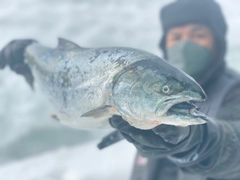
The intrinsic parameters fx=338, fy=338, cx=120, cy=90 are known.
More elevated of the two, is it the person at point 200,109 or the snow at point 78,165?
the person at point 200,109

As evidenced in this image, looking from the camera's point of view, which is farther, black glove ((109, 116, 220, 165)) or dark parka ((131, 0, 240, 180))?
dark parka ((131, 0, 240, 180))

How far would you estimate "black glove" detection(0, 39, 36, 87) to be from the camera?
2531mm

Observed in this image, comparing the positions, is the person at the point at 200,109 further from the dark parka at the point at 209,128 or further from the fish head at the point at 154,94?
the fish head at the point at 154,94

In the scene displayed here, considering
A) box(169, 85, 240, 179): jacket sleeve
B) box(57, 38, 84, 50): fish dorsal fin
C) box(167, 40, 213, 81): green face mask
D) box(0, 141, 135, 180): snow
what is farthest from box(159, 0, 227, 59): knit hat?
box(0, 141, 135, 180): snow

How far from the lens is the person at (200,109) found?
1529mm

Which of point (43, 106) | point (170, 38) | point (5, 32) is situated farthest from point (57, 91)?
point (5, 32)

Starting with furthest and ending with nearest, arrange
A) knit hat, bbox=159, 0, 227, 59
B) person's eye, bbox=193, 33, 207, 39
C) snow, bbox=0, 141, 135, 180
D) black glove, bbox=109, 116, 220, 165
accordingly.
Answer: snow, bbox=0, 141, 135, 180, knit hat, bbox=159, 0, 227, 59, person's eye, bbox=193, 33, 207, 39, black glove, bbox=109, 116, 220, 165

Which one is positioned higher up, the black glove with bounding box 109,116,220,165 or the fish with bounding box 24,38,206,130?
the fish with bounding box 24,38,206,130

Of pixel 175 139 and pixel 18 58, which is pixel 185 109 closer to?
pixel 175 139

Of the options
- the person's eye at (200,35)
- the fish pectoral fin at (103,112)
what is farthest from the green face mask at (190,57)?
the fish pectoral fin at (103,112)

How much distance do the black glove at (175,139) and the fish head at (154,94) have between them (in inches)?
3.4

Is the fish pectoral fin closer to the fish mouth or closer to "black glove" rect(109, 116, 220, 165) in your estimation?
"black glove" rect(109, 116, 220, 165)

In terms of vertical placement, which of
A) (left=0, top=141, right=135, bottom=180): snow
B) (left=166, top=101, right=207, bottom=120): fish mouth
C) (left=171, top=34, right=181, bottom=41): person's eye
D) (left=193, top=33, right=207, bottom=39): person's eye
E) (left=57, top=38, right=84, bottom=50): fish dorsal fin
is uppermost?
(left=57, top=38, right=84, bottom=50): fish dorsal fin

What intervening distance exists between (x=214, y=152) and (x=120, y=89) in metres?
0.70
